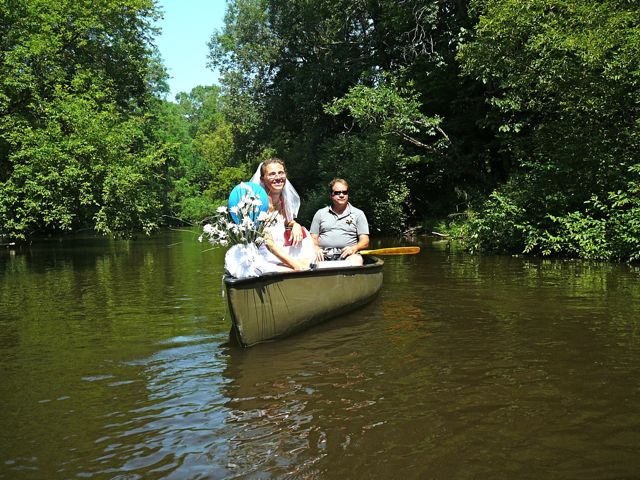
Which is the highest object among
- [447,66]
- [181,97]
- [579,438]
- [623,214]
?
[181,97]

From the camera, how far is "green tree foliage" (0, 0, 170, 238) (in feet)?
59.5

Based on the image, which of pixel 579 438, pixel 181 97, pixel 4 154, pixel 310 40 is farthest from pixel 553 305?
pixel 181 97

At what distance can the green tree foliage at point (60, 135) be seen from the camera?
1814 centimetres

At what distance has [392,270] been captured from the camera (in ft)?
41.0

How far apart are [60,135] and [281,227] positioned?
1463 centimetres

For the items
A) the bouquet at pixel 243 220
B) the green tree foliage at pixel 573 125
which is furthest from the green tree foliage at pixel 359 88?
the bouquet at pixel 243 220

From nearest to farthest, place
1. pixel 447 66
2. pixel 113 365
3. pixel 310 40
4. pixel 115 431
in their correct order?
pixel 115 431 → pixel 113 365 → pixel 447 66 → pixel 310 40

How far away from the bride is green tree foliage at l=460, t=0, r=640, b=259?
7822 mm

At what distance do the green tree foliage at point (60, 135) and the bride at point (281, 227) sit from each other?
12.8m

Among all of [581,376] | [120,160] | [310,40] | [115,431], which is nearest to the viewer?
[115,431]

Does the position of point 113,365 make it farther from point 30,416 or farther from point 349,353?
point 349,353

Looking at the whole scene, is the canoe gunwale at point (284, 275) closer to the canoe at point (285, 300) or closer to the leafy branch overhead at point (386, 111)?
the canoe at point (285, 300)

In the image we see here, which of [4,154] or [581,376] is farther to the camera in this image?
[4,154]

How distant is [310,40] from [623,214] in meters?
21.3
